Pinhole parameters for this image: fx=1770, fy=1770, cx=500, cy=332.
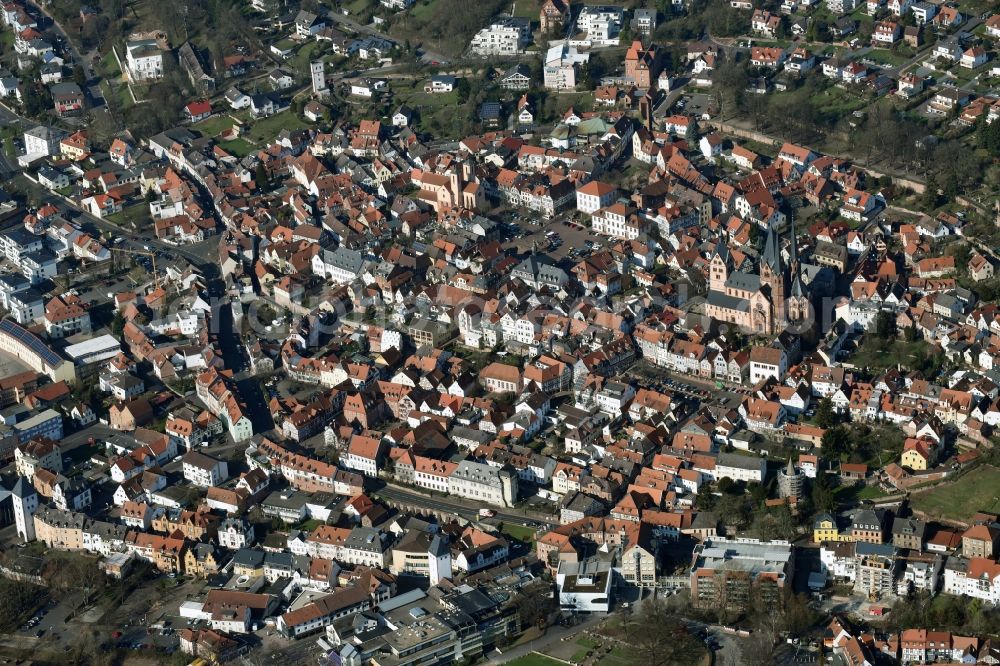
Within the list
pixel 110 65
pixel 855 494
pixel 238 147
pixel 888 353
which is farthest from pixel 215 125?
pixel 855 494

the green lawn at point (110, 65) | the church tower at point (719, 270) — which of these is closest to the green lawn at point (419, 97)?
the green lawn at point (110, 65)

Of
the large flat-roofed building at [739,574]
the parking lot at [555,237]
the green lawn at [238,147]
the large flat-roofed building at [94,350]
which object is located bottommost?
→ the large flat-roofed building at [739,574]

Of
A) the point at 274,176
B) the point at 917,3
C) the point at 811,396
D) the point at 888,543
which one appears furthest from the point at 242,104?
the point at 888,543

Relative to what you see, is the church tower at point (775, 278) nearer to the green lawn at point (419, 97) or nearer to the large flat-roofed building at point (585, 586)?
the large flat-roofed building at point (585, 586)

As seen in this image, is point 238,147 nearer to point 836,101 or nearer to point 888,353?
point 836,101

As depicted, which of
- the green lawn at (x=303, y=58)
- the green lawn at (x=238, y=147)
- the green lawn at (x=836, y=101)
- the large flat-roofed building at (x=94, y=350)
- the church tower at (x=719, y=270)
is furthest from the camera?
the green lawn at (x=303, y=58)

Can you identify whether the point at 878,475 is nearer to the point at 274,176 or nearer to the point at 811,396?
the point at 811,396
